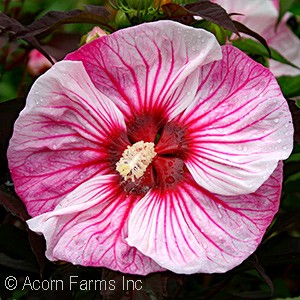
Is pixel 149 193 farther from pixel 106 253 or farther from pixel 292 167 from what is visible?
pixel 292 167

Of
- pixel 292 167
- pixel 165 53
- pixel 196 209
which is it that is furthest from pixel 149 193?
pixel 292 167

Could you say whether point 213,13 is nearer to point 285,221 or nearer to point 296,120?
point 296,120

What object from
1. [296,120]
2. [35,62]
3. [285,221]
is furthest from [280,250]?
[35,62]

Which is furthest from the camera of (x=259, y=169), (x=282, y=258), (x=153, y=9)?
(x=282, y=258)

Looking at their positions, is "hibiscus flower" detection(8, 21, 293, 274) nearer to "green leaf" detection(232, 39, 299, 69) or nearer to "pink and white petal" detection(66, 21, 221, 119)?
"pink and white petal" detection(66, 21, 221, 119)

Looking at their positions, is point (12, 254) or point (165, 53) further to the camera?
point (12, 254)

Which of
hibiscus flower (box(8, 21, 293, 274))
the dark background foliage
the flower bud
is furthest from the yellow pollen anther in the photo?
the flower bud
